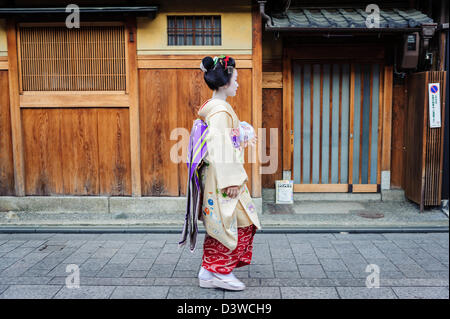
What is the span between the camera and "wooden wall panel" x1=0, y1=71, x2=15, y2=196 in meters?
7.30

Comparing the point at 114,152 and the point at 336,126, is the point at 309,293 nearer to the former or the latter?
the point at 114,152

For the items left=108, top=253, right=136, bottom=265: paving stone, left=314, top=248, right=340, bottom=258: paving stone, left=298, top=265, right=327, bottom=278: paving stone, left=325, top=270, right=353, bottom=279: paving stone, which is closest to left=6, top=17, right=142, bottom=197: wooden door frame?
left=108, top=253, right=136, bottom=265: paving stone

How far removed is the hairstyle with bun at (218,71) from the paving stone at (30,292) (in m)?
2.76

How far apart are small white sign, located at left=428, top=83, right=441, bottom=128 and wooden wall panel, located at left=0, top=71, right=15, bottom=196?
7777 mm

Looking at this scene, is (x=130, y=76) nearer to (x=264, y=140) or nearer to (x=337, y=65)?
(x=264, y=140)

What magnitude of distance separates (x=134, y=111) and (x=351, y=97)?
14.5 ft

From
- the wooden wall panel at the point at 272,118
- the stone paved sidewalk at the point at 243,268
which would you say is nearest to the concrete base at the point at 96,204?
the stone paved sidewalk at the point at 243,268

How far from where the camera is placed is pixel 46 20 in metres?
7.08

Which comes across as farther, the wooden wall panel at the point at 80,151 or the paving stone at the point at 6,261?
the wooden wall panel at the point at 80,151

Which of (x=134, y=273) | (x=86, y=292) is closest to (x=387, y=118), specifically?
(x=134, y=273)

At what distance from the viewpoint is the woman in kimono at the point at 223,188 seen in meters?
3.85

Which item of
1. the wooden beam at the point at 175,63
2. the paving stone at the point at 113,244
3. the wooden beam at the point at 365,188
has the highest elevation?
the wooden beam at the point at 175,63

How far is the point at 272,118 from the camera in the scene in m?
8.16

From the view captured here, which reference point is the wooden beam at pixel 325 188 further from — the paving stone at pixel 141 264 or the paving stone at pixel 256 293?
the paving stone at pixel 256 293
